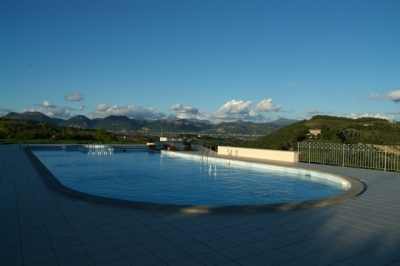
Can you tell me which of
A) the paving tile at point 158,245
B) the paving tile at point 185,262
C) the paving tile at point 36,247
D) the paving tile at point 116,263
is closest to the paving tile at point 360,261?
the paving tile at point 185,262

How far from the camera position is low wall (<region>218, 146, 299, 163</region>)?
13.9m

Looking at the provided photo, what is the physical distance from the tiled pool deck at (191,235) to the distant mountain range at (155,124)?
47.6m

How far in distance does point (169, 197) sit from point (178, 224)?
3309mm

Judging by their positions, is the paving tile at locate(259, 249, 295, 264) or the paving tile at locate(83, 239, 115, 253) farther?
the paving tile at locate(83, 239, 115, 253)

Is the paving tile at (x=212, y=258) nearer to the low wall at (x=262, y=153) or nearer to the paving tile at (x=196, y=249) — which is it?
the paving tile at (x=196, y=249)

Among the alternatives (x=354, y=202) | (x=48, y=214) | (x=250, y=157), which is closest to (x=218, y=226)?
(x=48, y=214)

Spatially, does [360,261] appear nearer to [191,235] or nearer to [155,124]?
[191,235]

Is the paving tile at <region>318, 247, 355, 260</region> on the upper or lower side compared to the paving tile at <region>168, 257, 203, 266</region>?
upper

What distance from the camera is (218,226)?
445 centimetres

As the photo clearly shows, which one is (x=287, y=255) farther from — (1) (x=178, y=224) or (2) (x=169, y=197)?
(2) (x=169, y=197)

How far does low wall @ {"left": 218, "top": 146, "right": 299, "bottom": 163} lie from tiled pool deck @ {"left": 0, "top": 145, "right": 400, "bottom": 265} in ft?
25.8

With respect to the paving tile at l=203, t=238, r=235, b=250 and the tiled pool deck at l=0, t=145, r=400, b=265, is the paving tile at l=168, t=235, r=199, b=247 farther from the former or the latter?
the paving tile at l=203, t=238, r=235, b=250

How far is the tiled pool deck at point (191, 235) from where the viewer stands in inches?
130

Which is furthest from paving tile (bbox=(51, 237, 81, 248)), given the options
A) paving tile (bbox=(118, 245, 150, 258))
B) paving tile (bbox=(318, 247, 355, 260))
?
paving tile (bbox=(318, 247, 355, 260))
